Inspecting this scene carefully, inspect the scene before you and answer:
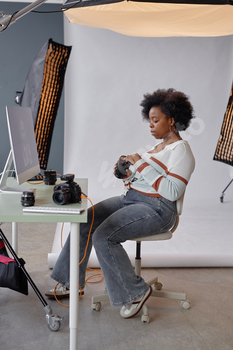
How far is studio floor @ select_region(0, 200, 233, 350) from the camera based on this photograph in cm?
175

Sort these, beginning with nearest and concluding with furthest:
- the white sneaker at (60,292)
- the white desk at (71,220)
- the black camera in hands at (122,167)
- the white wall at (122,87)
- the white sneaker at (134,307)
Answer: the white desk at (71,220), the white sneaker at (134,307), the black camera in hands at (122,167), the white sneaker at (60,292), the white wall at (122,87)

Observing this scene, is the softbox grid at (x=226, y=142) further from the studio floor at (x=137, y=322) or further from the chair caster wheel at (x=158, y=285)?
the chair caster wheel at (x=158, y=285)

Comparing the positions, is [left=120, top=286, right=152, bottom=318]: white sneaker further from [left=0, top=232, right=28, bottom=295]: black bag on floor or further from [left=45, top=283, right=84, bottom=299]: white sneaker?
[left=0, top=232, right=28, bottom=295]: black bag on floor

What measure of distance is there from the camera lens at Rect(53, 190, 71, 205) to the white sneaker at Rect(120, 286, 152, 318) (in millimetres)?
682

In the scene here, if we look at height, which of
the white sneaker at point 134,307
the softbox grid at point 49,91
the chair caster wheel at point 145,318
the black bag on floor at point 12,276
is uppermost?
the softbox grid at point 49,91

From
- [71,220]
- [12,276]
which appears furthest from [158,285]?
[71,220]

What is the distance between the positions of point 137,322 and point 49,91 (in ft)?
4.72

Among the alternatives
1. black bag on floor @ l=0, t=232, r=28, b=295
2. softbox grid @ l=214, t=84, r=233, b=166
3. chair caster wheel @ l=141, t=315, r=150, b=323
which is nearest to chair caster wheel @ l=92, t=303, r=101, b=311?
chair caster wheel @ l=141, t=315, r=150, b=323

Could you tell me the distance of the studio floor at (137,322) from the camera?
1748 mm

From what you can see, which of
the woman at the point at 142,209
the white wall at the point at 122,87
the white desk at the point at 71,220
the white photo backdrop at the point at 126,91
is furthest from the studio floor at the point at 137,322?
the white wall at the point at 122,87

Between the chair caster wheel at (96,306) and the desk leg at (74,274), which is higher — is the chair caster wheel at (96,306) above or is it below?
below

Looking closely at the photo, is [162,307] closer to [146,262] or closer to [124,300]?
[124,300]

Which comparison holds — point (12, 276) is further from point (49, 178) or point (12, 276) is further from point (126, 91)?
point (126, 91)

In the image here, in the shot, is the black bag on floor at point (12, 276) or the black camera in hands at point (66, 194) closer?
the black camera in hands at point (66, 194)
